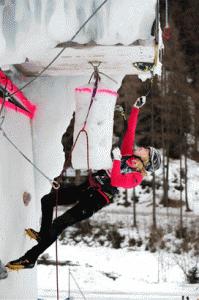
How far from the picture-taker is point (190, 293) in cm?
799

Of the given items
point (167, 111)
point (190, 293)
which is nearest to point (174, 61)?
point (167, 111)

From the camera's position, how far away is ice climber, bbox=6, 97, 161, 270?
4.65 metres

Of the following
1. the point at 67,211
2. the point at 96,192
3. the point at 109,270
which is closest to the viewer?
the point at 67,211

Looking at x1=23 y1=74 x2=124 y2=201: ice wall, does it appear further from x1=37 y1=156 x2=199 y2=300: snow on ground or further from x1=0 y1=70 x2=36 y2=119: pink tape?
x1=37 y1=156 x2=199 y2=300: snow on ground

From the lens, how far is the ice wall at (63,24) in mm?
3307

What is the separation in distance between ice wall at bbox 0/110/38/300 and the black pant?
0.31m

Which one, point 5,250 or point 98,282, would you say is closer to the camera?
point 5,250

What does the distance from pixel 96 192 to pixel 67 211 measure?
1.13 ft

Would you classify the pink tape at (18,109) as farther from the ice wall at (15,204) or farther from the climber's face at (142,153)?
the climber's face at (142,153)

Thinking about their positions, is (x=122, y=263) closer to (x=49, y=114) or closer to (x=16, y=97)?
(x=49, y=114)

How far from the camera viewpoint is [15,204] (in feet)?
16.8

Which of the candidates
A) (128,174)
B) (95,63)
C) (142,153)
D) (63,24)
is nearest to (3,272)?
(128,174)

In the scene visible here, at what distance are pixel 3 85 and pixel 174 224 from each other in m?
15.7

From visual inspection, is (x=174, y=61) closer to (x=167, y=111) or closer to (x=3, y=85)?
(x=167, y=111)
